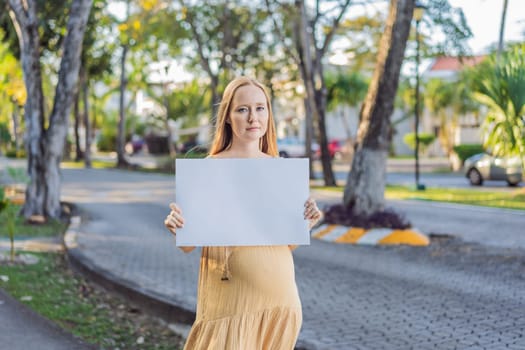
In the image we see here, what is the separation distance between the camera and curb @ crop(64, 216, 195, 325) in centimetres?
787

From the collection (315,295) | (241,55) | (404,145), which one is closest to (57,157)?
(315,295)

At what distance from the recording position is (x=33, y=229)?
1440 centimetres

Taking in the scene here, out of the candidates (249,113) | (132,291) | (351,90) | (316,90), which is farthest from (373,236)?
(351,90)

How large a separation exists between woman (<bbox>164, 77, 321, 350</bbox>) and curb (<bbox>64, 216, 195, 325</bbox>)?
157 inches

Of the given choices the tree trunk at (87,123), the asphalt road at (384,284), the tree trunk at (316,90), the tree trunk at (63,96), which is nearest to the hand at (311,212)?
the asphalt road at (384,284)

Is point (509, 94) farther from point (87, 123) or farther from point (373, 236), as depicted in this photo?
point (87, 123)

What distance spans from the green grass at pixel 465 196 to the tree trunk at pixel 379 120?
17.1 ft

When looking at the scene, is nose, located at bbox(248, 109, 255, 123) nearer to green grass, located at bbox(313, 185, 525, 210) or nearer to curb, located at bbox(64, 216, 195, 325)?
curb, located at bbox(64, 216, 195, 325)

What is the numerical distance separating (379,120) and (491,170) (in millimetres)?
13444

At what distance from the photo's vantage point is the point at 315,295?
28.6 ft

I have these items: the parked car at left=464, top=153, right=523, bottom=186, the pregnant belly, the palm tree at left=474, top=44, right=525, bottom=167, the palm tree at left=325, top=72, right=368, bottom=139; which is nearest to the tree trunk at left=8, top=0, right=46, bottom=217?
the palm tree at left=474, top=44, right=525, bottom=167

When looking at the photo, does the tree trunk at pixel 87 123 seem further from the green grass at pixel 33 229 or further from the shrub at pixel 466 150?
the green grass at pixel 33 229

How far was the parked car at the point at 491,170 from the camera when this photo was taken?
83.5ft

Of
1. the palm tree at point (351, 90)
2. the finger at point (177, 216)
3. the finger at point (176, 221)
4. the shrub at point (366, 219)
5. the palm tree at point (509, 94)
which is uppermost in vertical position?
the palm tree at point (351, 90)
